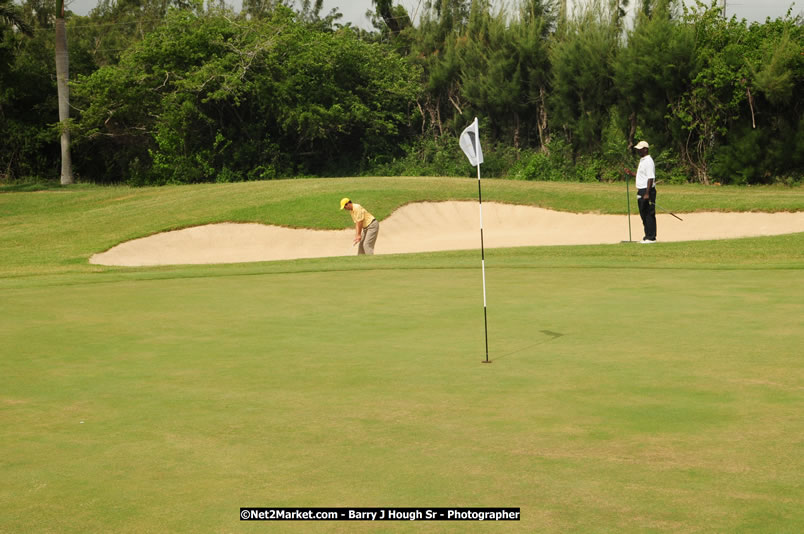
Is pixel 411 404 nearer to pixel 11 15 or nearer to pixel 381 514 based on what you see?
pixel 381 514

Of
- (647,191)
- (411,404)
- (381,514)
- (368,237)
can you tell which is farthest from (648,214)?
(381,514)

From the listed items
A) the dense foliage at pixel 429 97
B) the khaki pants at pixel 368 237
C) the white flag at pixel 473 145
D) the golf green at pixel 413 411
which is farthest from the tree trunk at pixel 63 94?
the white flag at pixel 473 145

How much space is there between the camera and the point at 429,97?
43.0m

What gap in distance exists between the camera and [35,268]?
19.2m

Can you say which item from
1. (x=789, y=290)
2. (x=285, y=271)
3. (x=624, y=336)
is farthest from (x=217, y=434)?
(x=285, y=271)

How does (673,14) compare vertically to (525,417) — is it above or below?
above

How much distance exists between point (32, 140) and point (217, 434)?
42.6m

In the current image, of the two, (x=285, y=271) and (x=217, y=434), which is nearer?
(x=217, y=434)

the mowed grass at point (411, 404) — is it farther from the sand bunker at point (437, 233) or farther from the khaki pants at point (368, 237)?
the sand bunker at point (437, 233)

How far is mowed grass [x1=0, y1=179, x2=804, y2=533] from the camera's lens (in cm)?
395

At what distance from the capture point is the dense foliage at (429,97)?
32469 millimetres

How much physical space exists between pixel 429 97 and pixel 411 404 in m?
38.3

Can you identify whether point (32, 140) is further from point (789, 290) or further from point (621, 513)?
point (621, 513)

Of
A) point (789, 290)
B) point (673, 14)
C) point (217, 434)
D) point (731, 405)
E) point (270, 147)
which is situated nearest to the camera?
point (217, 434)
